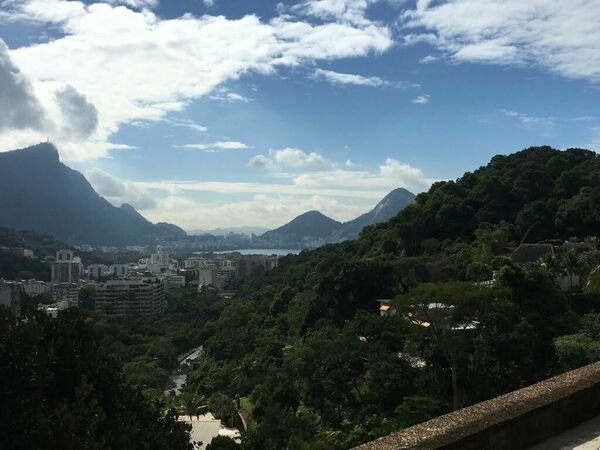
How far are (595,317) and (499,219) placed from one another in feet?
67.8

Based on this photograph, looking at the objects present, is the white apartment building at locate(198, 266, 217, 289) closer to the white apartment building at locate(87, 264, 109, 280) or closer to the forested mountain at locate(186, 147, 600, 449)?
the white apartment building at locate(87, 264, 109, 280)

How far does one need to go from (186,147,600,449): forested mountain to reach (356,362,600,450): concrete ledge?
6914 mm

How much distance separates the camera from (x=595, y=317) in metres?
19.0

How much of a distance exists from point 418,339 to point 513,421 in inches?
571

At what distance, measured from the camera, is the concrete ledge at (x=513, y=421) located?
10.1 ft

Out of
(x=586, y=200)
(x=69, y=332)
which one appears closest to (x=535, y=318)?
(x=69, y=332)

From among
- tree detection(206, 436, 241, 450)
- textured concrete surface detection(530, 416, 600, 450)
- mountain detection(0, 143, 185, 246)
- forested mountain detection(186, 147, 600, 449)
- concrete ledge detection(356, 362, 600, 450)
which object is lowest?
tree detection(206, 436, 241, 450)

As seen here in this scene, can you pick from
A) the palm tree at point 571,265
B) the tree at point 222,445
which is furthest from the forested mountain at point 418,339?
the tree at point 222,445

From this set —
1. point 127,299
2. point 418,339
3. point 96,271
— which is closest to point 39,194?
point 96,271

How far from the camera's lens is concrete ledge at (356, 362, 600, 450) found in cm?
307

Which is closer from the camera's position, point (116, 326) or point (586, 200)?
point (586, 200)

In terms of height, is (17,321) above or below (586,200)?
below

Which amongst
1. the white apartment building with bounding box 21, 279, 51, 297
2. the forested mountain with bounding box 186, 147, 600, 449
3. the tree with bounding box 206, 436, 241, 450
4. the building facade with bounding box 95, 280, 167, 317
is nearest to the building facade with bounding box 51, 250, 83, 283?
the white apartment building with bounding box 21, 279, 51, 297

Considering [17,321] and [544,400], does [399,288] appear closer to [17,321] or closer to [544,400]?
[17,321]
